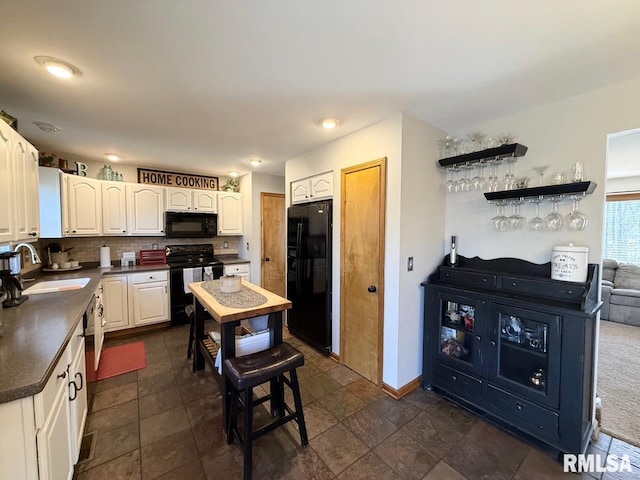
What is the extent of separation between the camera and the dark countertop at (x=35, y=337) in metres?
0.98

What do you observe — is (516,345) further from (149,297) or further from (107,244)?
(107,244)

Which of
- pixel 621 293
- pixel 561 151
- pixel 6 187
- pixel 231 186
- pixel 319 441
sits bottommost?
pixel 319 441

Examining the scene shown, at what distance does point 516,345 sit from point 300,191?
264 cm

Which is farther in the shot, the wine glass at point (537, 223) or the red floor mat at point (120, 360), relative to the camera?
the red floor mat at point (120, 360)

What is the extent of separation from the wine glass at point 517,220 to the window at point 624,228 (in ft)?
12.3

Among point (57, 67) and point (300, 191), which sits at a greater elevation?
point (57, 67)

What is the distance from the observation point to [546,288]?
1.88 metres

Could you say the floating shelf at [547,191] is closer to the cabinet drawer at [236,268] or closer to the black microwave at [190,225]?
the cabinet drawer at [236,268]

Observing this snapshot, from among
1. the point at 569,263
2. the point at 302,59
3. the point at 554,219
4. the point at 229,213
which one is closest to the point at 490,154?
the point at 554,219

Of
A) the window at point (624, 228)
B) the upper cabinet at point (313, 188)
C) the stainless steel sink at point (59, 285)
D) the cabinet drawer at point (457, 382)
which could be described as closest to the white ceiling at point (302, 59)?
the upper cabinet at point (313, 188)

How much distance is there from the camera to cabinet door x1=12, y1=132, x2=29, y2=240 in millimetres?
1790

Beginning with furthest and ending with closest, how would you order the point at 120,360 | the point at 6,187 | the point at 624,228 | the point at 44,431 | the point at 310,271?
the point at 624,228
the point at 310,271
the point at 120,360
the point at 6,187
the point at 44,431

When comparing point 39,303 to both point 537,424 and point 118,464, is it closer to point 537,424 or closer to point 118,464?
point 118,464

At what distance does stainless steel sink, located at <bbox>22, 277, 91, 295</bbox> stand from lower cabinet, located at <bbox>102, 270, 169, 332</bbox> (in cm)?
58
